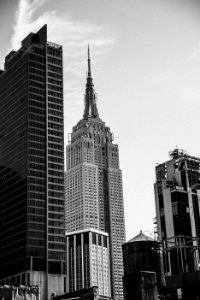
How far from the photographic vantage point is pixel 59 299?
14562cm

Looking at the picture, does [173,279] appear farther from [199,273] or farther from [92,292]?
[92,292]

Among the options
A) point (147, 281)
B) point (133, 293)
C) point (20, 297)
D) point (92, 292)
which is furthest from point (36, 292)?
point (133, 293)

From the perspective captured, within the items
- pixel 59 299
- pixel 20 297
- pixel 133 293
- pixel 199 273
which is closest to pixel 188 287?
pixel 199 273

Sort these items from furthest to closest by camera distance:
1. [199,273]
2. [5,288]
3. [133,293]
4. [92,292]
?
[133,293] < [199,273] < [92,292] < [5,288]

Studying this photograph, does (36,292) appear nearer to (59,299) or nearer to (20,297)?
(20,297)

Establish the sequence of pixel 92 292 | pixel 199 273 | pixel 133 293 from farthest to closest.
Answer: pixel 133 293
pixel 199 273
pixel 92 292

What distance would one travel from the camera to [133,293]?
13862 centimetres

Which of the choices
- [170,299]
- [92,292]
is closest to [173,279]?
[170,299]

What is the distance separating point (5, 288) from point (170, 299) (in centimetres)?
4848

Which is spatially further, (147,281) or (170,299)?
(170,299)

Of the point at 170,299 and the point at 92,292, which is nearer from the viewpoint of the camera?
the point at 92,292

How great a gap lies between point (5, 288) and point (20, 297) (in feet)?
11.2

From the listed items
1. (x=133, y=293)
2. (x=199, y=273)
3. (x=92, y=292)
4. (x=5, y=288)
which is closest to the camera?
(x=5, y=288)

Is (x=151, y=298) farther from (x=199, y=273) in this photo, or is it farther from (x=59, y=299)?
(x=59, y=299)
